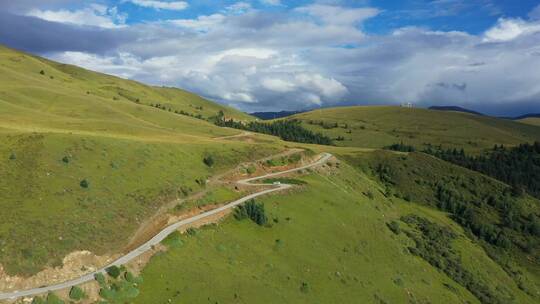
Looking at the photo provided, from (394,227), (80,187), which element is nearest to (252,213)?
(80,187)

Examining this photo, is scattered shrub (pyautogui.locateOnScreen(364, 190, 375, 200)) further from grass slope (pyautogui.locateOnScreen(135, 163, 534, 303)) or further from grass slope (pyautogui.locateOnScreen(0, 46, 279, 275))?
grass slope (pyautogui.locateOnScreen(0, 46, 279, 275))

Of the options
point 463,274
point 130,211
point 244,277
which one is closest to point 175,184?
point 130,211

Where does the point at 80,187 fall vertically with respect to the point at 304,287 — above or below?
above

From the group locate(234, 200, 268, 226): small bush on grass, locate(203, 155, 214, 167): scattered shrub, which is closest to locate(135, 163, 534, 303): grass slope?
locate(234, 200, 268, 226): small bush on grass

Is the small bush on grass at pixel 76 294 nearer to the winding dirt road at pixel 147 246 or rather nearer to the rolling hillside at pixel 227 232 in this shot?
the rolling hillside at pixel 227 232

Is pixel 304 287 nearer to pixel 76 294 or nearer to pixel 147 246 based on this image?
pixel 147 246

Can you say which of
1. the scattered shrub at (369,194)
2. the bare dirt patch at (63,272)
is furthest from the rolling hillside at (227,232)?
the scattered shrub at (369,194)

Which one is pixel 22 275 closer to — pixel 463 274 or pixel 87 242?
pixel 87 242

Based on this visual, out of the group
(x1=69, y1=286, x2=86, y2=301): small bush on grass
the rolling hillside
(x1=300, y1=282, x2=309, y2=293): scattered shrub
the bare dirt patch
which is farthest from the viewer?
(x1=300, y1=282, x2=309, y2=293): scattered shrub
